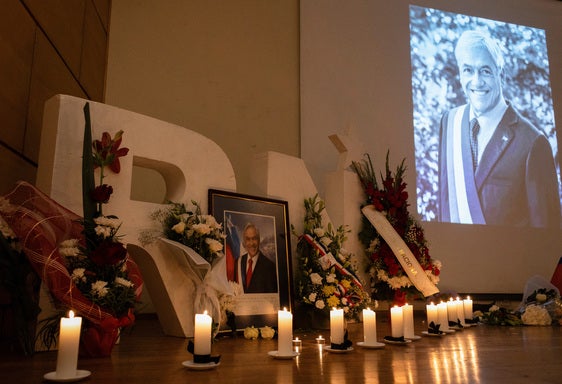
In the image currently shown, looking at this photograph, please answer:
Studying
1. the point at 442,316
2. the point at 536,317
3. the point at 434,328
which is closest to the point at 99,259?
the point at 434,328

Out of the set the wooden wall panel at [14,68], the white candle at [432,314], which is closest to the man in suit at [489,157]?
the white candle at [432,314]

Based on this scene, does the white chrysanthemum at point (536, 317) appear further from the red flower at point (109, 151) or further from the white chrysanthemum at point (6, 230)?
the white chrysanthemum at point (6, 230)

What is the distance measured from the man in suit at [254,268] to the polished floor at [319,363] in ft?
1.42

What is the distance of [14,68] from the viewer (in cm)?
278

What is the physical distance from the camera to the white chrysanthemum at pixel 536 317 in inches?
175

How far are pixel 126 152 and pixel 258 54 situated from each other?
9.91 ft

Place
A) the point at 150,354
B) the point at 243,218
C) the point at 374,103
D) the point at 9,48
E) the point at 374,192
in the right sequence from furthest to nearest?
the point at 374,103 → the point at 374,192 → the point at 243,218 → the point at 9,48 → the point at 150,354

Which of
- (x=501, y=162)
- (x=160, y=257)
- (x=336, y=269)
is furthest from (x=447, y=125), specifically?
(x=160, y=257)

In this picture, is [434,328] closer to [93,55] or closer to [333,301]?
[333,301]

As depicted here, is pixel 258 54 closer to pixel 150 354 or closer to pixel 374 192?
pixel 374 192

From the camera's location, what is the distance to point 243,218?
11.8 feet

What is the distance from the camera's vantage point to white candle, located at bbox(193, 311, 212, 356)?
2033 mm

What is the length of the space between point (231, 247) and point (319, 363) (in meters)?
1.34

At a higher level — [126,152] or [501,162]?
[501,162]
